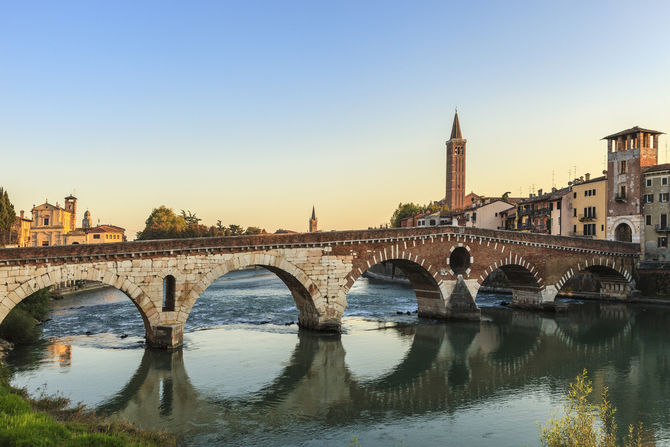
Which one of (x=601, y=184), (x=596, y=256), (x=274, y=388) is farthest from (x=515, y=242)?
(x=274, y=388)

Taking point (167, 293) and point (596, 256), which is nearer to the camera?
point (167, 293)

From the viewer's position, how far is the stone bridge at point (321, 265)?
76.0 feet

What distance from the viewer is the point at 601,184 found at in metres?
50.7

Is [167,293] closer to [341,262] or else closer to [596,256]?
[341,262]

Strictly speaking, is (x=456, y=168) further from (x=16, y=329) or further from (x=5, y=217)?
(x=16, y=329)

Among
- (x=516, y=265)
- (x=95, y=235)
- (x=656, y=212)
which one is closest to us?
(x=516, y=265)

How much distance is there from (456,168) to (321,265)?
359 ft

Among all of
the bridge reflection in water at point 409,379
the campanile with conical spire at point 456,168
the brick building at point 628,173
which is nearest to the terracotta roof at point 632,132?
the brick building at point 628,173

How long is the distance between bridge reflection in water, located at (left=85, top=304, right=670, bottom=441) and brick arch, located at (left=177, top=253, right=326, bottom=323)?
184cm

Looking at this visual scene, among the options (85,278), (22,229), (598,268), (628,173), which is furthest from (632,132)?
(22,229)

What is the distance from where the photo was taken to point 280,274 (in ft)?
102

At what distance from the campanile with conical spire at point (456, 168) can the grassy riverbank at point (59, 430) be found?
405 ft

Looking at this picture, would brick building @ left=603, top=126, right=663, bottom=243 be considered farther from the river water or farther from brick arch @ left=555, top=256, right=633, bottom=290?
the river water

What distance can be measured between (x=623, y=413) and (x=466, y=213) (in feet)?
193
